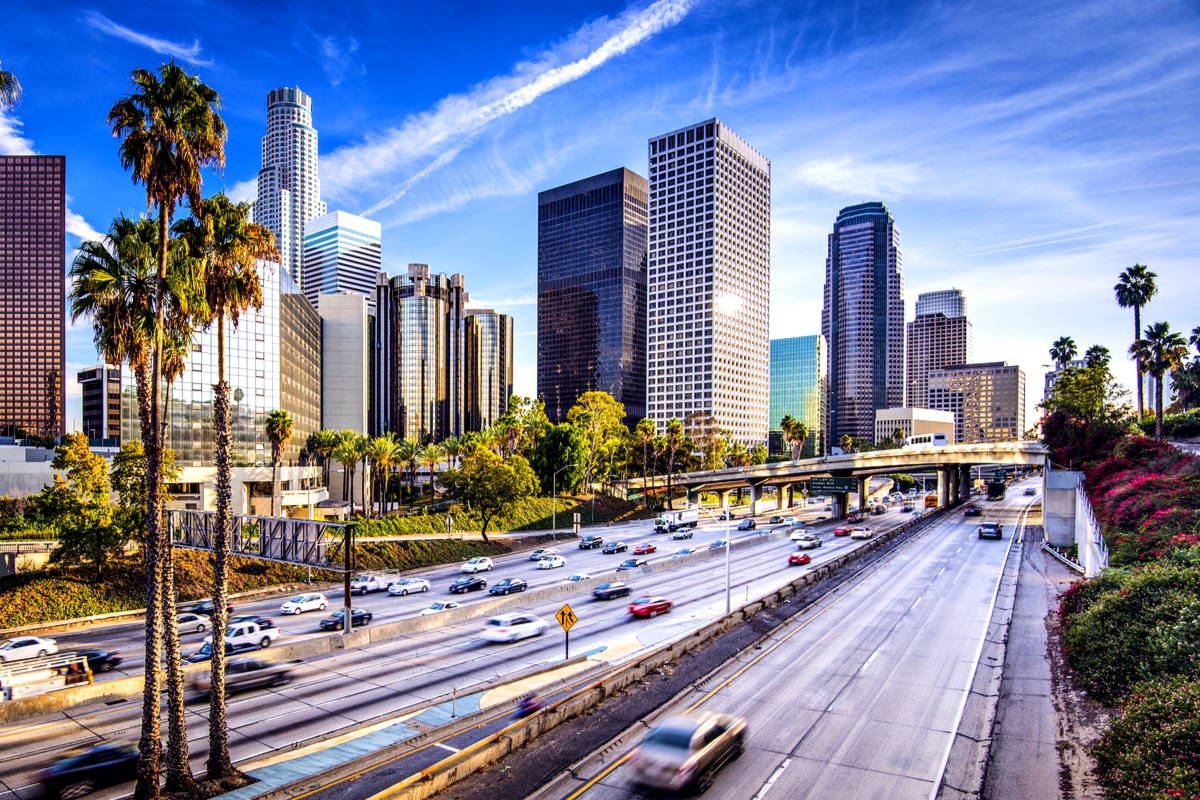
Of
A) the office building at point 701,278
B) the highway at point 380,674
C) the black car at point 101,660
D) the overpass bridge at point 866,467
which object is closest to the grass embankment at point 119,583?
the highway at point 380,674

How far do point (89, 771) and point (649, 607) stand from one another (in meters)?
27.5

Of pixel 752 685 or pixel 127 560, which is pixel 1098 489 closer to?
pixel 752 685

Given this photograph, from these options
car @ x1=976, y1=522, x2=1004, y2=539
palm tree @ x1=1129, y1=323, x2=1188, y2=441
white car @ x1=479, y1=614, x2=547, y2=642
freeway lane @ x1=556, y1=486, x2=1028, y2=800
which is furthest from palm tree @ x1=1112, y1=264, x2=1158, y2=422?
white car @ x1=479, y1=614, x2=547, y2=642

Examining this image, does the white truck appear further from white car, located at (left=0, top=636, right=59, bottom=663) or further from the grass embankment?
white car, located at (left=0, top=636, right=59, bottom=663)

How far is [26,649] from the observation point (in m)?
30.1

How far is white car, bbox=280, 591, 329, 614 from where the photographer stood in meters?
40.9

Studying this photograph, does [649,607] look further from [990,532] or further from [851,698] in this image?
[990,532]

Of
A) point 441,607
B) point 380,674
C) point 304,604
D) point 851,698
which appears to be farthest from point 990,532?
point 304,604

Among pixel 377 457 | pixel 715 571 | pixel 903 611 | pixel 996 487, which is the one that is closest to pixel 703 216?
pixel 996 487

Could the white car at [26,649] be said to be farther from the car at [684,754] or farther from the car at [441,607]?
the car at [684,754]

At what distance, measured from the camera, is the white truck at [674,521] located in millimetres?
88488

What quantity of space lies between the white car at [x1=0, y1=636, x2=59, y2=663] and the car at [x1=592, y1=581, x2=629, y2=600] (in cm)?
2940

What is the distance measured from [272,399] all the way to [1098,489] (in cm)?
8926

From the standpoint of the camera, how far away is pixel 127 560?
4438 cm
